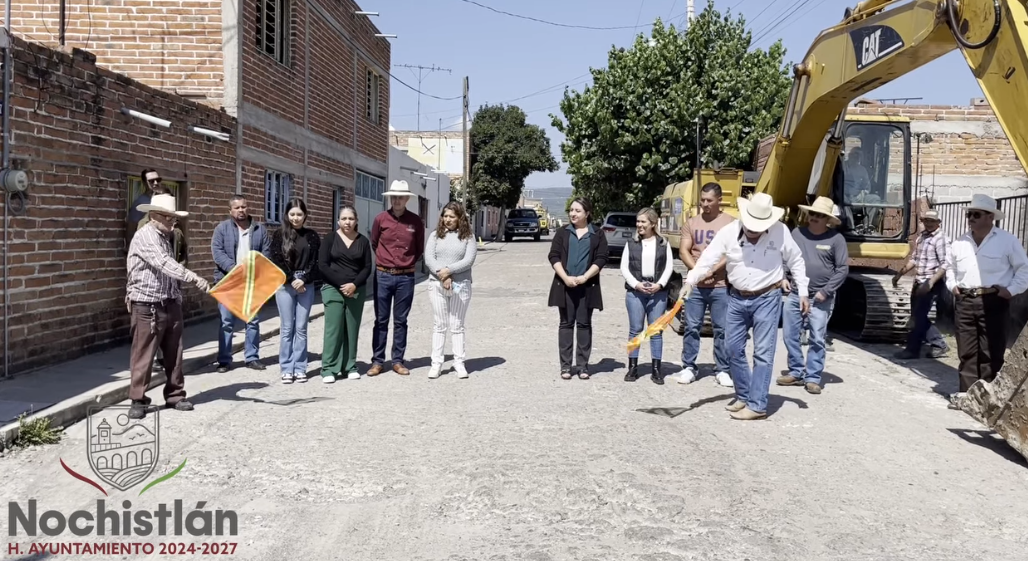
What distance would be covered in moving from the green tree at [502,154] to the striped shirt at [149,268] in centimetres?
4819

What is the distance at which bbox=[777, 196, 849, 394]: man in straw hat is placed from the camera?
26.5ft

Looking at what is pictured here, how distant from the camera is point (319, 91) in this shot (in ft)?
55.7

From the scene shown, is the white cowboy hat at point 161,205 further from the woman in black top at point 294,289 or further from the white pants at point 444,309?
the white pants at point 444,309

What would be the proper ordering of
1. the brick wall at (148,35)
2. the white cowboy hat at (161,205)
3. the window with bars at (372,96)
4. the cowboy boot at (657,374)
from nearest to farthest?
the white cowboy hat at (161,205) < the cowboy boot at (657,374) < the brick wall at (148,35) < the window with bars at (372,96)

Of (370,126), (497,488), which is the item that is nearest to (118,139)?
(497,488)

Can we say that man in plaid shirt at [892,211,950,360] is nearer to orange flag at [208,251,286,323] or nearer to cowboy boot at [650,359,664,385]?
cowboy boot at [650,359,664,385]

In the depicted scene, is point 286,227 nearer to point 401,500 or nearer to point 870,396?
point 401,500

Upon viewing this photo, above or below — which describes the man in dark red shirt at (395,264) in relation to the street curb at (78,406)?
above

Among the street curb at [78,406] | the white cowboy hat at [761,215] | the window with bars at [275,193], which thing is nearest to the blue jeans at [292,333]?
the street curb at [78,406]

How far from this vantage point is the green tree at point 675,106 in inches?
998

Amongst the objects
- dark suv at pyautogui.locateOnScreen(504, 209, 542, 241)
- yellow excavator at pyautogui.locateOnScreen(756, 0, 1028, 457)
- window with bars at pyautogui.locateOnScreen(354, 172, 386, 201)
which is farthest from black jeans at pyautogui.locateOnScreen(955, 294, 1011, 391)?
dark suv at pyautogui.locateOnScreen(504, 209, 542, 241)

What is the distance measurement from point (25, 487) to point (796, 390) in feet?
21.2

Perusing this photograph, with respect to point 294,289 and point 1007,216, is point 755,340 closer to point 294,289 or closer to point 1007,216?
point 294,289

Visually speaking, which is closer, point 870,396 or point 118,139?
point 870,396
